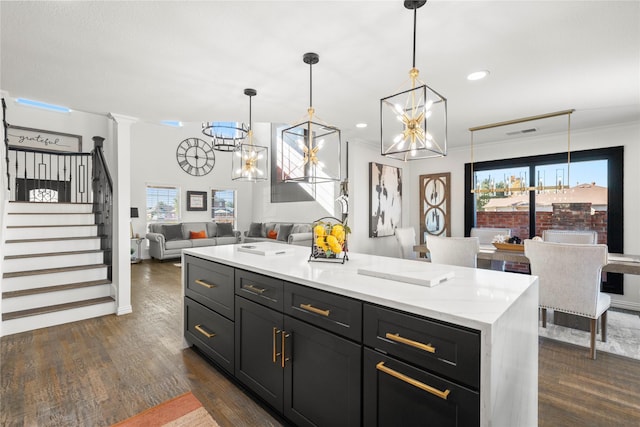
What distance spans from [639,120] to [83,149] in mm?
9693

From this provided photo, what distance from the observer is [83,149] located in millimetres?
6910

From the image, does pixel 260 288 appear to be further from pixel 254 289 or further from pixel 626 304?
pixel 626 304

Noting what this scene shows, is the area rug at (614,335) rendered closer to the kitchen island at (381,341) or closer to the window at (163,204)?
the kitchen island at (381,341)

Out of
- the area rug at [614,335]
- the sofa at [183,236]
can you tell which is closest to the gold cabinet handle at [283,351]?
the area rug at [614,335]

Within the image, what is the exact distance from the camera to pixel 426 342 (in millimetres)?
1183

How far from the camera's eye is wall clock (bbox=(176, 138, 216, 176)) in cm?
847

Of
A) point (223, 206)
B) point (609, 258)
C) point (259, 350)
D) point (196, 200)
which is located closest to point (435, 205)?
point (609, 258)

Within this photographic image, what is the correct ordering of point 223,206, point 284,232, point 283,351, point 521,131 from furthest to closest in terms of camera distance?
point 223,206 → point 284,232 → point 521,131 → point 283,351

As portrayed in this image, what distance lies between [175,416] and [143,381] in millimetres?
575

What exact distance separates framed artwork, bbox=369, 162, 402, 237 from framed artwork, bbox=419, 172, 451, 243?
0.47m

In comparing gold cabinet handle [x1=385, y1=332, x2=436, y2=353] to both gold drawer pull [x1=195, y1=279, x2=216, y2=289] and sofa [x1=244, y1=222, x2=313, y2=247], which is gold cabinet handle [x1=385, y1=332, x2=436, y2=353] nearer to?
gold drawer pull [x1=195, y1=279, x2=216, y2=289]

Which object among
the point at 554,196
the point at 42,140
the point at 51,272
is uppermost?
the point at 42,140

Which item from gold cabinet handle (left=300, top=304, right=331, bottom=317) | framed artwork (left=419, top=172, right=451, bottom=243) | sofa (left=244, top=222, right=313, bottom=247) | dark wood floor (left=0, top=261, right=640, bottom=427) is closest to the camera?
gold cabinet handle (left=300, top=304, right=331, bottom=317)

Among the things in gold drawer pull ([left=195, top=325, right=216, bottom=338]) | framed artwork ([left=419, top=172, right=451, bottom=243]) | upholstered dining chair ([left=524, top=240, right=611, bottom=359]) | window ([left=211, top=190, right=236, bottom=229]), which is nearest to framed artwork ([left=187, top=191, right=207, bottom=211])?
window ([left=211, top=190, right=236, bottom=229])
